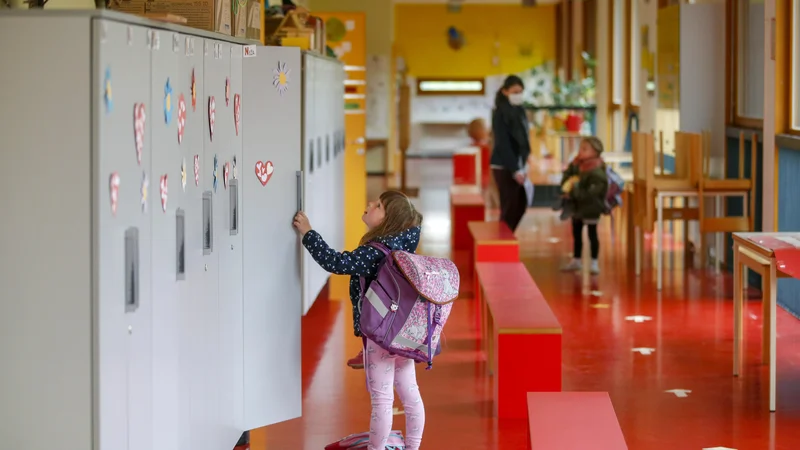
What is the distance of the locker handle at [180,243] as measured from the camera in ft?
11.3

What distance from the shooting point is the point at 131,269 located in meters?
2.93

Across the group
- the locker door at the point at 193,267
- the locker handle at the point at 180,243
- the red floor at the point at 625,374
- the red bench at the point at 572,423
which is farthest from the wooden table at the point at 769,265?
the locker handle at the point at 180,243

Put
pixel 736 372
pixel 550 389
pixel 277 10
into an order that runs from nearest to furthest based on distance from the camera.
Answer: pixel 550 389 → pixel 736 372 → pixel 277 10

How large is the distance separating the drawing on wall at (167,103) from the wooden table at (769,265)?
2.95m

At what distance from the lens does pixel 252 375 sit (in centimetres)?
451

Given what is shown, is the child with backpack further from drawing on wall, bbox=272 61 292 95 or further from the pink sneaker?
the pink sneaker

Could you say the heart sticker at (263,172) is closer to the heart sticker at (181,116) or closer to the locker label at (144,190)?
the heart sticker at (181,116)

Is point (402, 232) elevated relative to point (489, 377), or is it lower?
elevated

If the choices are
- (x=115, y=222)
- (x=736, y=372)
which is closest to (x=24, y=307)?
(x=115, y=222)

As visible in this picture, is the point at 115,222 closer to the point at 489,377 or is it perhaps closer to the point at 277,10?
the point at 489,377

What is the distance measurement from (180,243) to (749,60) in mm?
7127

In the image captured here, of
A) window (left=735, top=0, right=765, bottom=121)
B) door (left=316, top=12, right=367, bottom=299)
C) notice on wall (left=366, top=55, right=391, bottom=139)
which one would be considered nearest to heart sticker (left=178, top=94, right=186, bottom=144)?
window (left=735, top=0, right=765, bottom=121)

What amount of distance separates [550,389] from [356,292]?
121 centimetres

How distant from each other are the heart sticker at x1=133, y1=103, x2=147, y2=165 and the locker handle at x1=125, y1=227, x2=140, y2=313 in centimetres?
20
